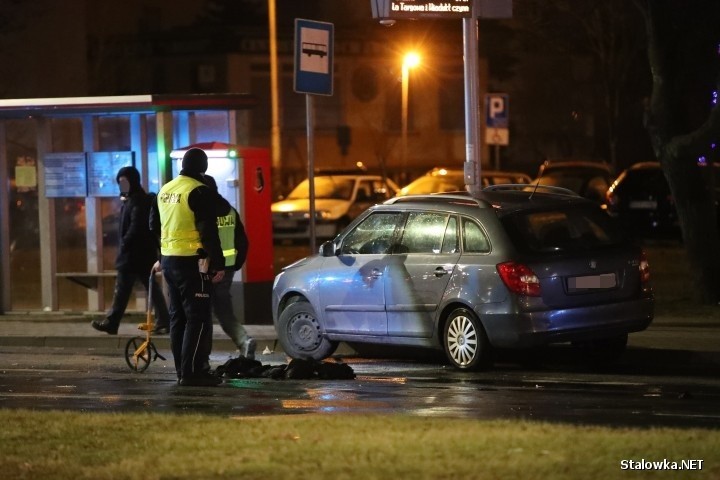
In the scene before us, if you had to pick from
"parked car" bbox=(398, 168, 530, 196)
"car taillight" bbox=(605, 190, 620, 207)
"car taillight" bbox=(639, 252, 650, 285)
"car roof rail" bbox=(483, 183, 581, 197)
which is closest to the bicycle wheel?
"car roof rail" bbox=(483, 183, 581, 197)

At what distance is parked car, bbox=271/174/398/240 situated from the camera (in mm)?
33188

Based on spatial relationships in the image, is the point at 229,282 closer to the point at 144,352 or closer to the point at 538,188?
the point at 144,352

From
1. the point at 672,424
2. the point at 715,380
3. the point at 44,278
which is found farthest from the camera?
the point at 44,278

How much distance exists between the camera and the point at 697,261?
666 inches

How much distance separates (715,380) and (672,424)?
277 centimetres

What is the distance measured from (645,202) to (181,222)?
21856 millimetres

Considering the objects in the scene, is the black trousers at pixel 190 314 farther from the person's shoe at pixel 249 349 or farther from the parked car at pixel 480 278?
the parked car at pixel 480 278

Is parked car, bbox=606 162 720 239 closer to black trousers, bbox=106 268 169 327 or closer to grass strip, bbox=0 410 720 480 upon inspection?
black trousers, bbox=106 268 169 327

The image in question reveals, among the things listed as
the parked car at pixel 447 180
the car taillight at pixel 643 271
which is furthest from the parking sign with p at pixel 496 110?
the car taillight at pixel 643 271

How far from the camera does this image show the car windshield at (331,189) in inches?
1347

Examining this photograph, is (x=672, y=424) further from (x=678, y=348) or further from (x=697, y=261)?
(x=697, y=261)

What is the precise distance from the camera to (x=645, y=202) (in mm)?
31797

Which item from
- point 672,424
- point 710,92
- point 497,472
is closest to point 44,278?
point 710,92

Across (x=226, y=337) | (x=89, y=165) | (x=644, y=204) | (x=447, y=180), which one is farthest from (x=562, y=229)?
(x=447, y=180)
